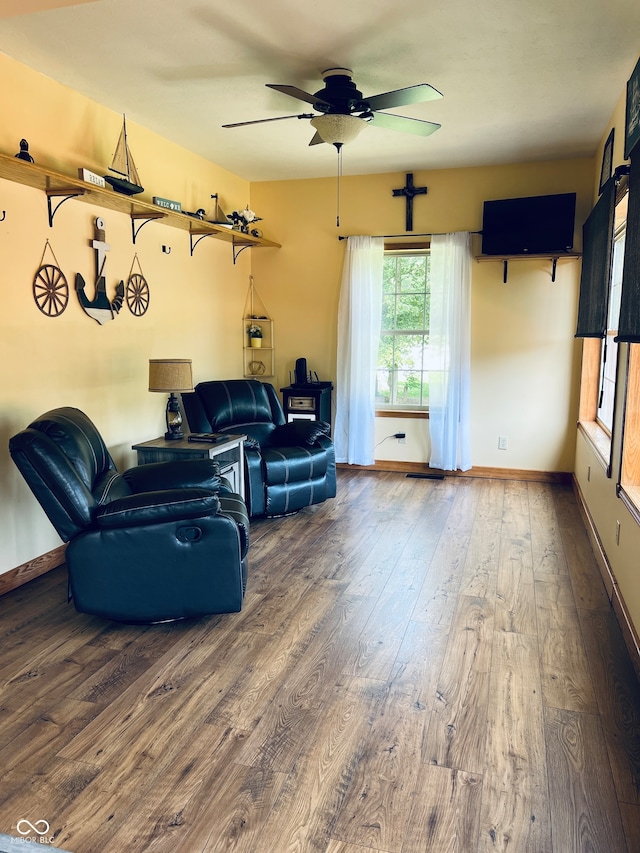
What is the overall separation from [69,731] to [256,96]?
3547mm

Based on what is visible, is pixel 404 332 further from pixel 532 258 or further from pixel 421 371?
pixel 532 258

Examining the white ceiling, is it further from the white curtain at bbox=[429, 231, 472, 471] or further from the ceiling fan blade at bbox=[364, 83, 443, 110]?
the white curtain at bbox=[429, 231, 472, 471]

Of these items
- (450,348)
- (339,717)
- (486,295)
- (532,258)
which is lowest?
(339,717)

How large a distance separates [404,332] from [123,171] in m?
3.01

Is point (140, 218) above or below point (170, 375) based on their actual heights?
above

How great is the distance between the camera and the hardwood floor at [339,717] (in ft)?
5.63

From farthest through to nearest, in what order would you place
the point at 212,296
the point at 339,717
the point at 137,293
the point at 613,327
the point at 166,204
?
the point at 212,296 → the point at 613,327 → the point at 137,293 → the point at 166,204 → the point at 339,717

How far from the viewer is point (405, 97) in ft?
10.0

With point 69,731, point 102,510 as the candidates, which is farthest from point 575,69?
point 69,731

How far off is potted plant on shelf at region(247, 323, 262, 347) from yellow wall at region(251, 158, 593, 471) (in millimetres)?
464

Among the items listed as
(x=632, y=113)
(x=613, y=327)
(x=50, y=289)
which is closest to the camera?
(x=632, y=113)

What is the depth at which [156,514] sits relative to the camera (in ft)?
8.95

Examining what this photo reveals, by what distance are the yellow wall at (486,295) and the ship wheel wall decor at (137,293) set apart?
2.03 meters

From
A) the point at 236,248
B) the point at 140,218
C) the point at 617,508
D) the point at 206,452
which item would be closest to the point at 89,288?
the point at 140,218
